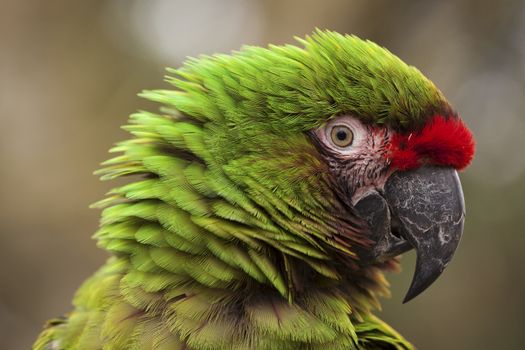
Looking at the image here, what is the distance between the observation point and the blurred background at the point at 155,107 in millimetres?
5957

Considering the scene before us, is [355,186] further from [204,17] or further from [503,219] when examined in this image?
[204,17]

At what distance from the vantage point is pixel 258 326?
5.82 ft

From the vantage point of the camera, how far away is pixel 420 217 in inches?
77.8

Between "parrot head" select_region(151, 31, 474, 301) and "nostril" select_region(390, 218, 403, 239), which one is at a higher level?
"parrot head" select_region(151, 31, 474, 301)

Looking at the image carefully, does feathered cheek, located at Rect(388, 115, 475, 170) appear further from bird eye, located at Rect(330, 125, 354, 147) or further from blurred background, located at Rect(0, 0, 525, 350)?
blurred background, located at Rect(0, 0, 525, 350)

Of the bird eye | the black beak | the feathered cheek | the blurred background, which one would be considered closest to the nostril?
the black beak

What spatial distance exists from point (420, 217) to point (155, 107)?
514cm

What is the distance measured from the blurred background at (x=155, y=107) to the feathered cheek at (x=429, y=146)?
371 centimetres

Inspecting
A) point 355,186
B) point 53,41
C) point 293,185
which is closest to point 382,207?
point 355,186

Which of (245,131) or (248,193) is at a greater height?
(245,131)

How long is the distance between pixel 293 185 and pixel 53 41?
207 inches

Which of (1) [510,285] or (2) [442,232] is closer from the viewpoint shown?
(2) [442,232]

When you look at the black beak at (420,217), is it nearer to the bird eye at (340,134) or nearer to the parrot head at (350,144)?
the parrot head at (350,144)

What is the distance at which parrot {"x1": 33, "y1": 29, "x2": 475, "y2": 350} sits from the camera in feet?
5.99
